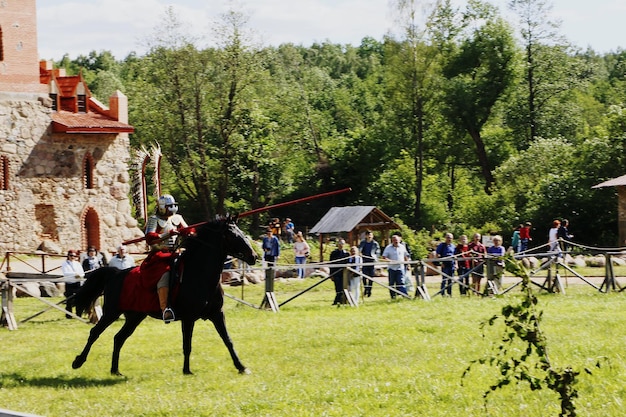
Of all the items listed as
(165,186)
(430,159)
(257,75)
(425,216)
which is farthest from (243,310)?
(430,159)

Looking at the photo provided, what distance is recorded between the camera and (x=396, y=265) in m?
25.2

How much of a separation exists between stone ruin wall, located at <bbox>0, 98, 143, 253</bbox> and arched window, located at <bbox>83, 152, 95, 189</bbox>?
0.52ft

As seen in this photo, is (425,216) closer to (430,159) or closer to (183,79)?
(430,159)

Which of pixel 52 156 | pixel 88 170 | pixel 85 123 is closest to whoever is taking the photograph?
pixel 52 156

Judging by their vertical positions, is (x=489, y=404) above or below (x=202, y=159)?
below

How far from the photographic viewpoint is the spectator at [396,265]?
25250 millimetres

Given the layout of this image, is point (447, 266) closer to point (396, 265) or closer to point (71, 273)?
point (396, 265)

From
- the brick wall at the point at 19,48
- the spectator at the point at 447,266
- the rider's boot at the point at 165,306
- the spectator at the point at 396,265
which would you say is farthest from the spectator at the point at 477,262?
the brick wall at the point at 19,48

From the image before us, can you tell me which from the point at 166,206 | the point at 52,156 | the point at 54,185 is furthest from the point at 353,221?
the point at 166,206

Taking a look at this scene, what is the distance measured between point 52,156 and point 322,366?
3116cm

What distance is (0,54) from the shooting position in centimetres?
4150

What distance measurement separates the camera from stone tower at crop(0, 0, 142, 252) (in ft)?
137

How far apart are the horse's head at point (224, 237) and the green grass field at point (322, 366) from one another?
1.77 metres

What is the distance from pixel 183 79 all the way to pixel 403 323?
36.7 metres
